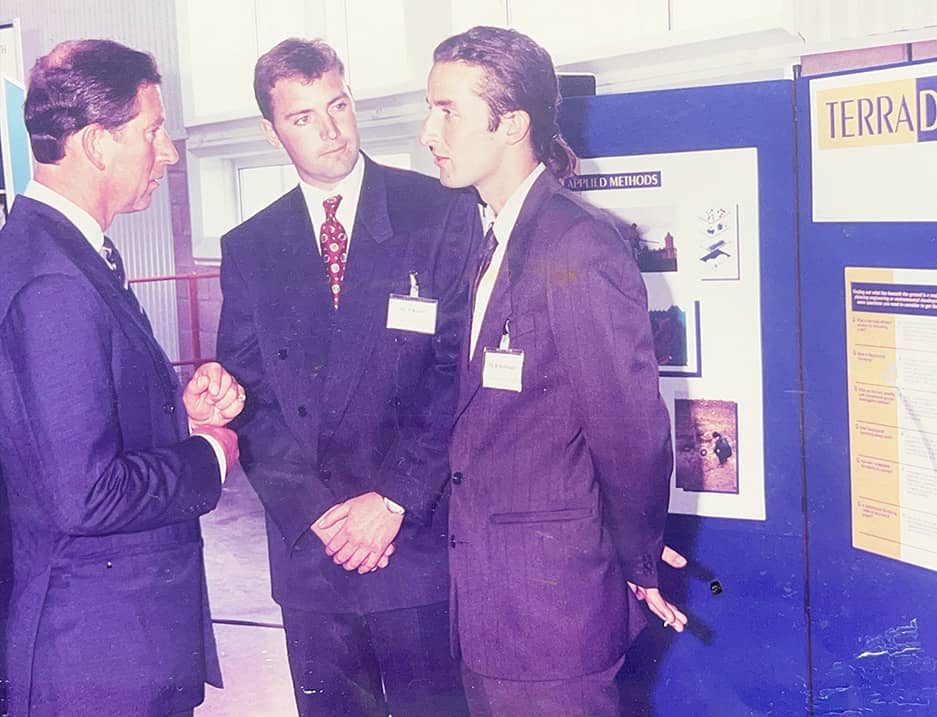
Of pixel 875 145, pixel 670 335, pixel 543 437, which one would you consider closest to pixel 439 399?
pixel 543 437

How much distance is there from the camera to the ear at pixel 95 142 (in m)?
1.75

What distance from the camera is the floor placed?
2.15 m

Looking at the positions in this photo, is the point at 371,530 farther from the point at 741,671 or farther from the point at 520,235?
the point at 741,671

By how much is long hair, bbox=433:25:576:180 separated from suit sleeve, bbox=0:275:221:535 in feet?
2.70

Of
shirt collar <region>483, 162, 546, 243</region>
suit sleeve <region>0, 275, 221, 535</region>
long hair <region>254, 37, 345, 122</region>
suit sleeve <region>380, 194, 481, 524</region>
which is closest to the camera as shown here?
suit sleeve <region>0, 275, 221, 535</region>

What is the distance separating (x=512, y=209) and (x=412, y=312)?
0.99ft

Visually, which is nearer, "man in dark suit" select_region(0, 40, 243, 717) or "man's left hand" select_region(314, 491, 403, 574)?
"man in dark suit" select_region(0, 40, 243, 717)

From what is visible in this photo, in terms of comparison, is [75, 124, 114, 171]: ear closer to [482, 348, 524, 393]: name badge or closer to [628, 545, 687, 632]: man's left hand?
[482, 348, 524, 393]: name badge

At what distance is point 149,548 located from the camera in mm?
1729

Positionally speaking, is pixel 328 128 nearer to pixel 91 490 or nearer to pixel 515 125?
pixel 515 125

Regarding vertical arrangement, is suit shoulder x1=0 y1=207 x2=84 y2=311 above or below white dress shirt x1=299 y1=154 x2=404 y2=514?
below

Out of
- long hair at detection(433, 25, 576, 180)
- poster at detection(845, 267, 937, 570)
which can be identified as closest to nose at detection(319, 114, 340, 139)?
long hair at detection(433, 25, 576, 180)

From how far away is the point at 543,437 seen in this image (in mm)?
1819

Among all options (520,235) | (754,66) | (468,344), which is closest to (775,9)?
(754,66)
